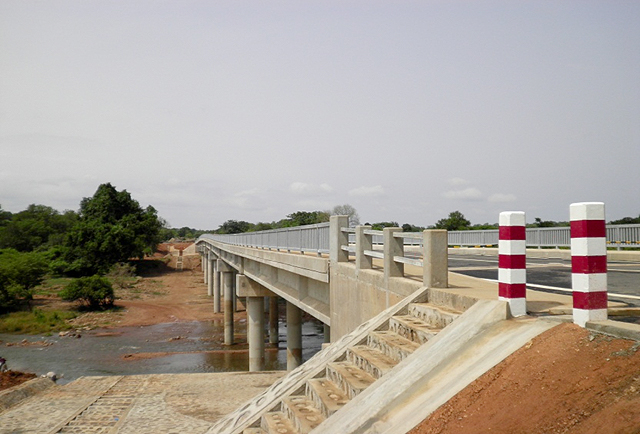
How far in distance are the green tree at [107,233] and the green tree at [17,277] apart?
8010 mm

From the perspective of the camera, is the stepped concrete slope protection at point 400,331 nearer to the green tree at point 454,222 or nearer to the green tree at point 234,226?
the green tree at point 454,222

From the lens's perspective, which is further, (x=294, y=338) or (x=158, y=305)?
(x=158, y=305)

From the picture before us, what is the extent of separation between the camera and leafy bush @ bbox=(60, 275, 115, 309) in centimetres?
4756

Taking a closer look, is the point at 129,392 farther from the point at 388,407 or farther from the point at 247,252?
the point at 388,407

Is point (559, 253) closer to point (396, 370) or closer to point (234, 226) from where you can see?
point (396, 370)

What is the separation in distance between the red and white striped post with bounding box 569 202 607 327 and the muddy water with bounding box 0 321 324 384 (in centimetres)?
2615

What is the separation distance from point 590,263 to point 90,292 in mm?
49210

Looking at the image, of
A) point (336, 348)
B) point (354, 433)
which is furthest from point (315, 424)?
point (336, 348)

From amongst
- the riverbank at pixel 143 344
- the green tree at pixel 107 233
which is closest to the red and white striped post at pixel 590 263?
the riverbank at pixel 143 344

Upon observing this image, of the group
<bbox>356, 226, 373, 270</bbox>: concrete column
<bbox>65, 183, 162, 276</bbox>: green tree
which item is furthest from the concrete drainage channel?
<bbox>65, 183, 162, 276</bbox>: green tree

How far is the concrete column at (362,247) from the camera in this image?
32.2 feet

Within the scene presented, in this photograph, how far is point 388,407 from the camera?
4785 millimetres

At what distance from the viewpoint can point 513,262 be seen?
17.6ft

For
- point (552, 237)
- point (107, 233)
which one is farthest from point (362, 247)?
point (107, 233)
